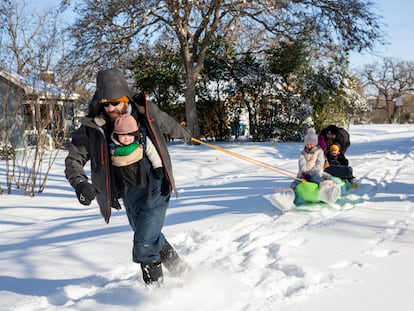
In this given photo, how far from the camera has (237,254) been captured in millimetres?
4051

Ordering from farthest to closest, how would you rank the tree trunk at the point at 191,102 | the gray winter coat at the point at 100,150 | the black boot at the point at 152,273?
the tree trunk at the point at 191,102, the black boot at the point at 152,273, the gray winter coat at the point at 100,150

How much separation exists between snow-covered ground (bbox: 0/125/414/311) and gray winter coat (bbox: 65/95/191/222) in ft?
2.68

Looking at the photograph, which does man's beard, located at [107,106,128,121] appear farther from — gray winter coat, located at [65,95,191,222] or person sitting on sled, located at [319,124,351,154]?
person sitting on sled, located at [319,124,351,154]

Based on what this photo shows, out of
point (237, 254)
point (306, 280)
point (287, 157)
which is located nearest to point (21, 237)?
point (237, 254)

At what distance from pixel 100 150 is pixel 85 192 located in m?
0.30

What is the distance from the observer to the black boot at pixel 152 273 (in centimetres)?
323

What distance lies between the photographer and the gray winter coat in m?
2.95

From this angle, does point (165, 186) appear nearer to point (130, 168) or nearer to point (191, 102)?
point (130, 168)

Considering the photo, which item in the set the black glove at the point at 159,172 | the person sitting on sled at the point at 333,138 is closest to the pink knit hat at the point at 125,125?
the black glove at the point at 159,172

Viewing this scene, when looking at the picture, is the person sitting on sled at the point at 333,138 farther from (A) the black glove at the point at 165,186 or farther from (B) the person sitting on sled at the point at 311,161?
(A) the black glove at the point at 165,186

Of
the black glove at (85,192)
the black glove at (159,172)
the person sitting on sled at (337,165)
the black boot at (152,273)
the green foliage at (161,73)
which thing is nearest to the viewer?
the black glove at (85,192)

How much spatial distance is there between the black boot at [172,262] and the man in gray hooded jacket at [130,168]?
0.09 meters

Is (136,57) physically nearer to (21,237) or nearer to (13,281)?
(21,237)

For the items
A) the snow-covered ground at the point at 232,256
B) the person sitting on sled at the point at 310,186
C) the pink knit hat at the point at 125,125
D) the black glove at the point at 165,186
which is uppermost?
the pink knit hat at the point at 125,125
